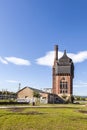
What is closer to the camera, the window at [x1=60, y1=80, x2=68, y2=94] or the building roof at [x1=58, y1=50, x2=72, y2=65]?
the window at [x1=60, y1=80, x2=68, y2=94]

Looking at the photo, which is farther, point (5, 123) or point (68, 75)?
point (68, 75)

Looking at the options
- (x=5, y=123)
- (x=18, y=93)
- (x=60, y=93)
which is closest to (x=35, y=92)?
(x=18, y=93)

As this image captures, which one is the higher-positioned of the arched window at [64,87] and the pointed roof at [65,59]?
the pointed roof at [65,59]

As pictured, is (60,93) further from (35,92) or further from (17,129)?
(17,129)

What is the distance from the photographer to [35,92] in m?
97.9

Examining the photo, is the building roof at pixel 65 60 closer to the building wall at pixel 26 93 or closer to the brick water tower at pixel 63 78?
the brick water tower at pixel 63 78

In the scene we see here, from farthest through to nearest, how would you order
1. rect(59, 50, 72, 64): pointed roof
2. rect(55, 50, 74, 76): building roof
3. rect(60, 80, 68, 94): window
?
1. rect(59, 50, 72, 64): pointed roof
2. rect(55, 50, 74, 76): building roof
3. rect(60, 80, 68, 94): window

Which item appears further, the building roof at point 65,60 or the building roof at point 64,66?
the building roof at point 65,60

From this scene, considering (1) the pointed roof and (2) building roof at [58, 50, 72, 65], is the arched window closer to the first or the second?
(2) building roof at [58, 50, 72, 65]

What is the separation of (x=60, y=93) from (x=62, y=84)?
427 centimetres

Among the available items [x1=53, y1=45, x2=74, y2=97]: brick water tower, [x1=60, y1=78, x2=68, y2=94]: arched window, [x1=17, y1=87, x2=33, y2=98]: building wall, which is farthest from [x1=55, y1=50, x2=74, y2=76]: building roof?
[x1=17, y1=87, x2=33, y2=98]: building wall

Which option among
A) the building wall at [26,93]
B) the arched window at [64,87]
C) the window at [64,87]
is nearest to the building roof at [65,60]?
the arched window at [64,87]

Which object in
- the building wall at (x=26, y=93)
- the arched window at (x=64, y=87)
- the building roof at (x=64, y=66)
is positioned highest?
the building roof at (x=64, y=66)

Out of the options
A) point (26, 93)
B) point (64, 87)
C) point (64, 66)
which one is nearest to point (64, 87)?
point (64, 87)
